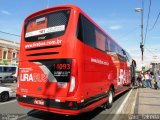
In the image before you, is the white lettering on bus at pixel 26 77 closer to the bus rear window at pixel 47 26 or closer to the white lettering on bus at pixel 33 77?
the white lettering on bus at pixel 33 77

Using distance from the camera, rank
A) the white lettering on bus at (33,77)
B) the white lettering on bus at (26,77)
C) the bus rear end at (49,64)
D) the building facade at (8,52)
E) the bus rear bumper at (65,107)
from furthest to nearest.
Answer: the building facade at (8,52) → the white lettering on bus at (26,77) → the white lettering on bus at (33,77) → the bus rear end at (49,64) → the bus rear bumper at (65,107)

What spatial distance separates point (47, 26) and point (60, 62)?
144 centimetres

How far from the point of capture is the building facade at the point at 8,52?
55.3m

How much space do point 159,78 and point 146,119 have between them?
1633 cm

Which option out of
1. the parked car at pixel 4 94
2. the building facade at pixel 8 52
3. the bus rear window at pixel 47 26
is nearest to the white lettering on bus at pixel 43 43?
the bus rear window at pixel 47 26

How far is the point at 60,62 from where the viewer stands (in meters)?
7.50

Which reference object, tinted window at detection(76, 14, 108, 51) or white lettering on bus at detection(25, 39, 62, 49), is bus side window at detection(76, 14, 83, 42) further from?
white lettering on bus at detection(25, 39, 62, 49)

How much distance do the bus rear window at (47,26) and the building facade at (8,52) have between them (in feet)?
157

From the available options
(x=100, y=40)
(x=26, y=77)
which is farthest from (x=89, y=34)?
(x=26, y=77)

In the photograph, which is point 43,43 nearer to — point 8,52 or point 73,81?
point 73,81

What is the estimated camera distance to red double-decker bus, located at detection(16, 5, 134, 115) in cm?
730

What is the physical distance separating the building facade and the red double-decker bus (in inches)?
1893

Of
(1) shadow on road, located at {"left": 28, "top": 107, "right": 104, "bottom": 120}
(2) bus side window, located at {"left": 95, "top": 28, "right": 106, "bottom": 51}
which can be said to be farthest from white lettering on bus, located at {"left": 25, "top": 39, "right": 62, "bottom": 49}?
(1) shadow on road, located at {"left": 28, "top": 107, "right": 104, "bottom": 120}

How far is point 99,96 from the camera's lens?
931 cm
